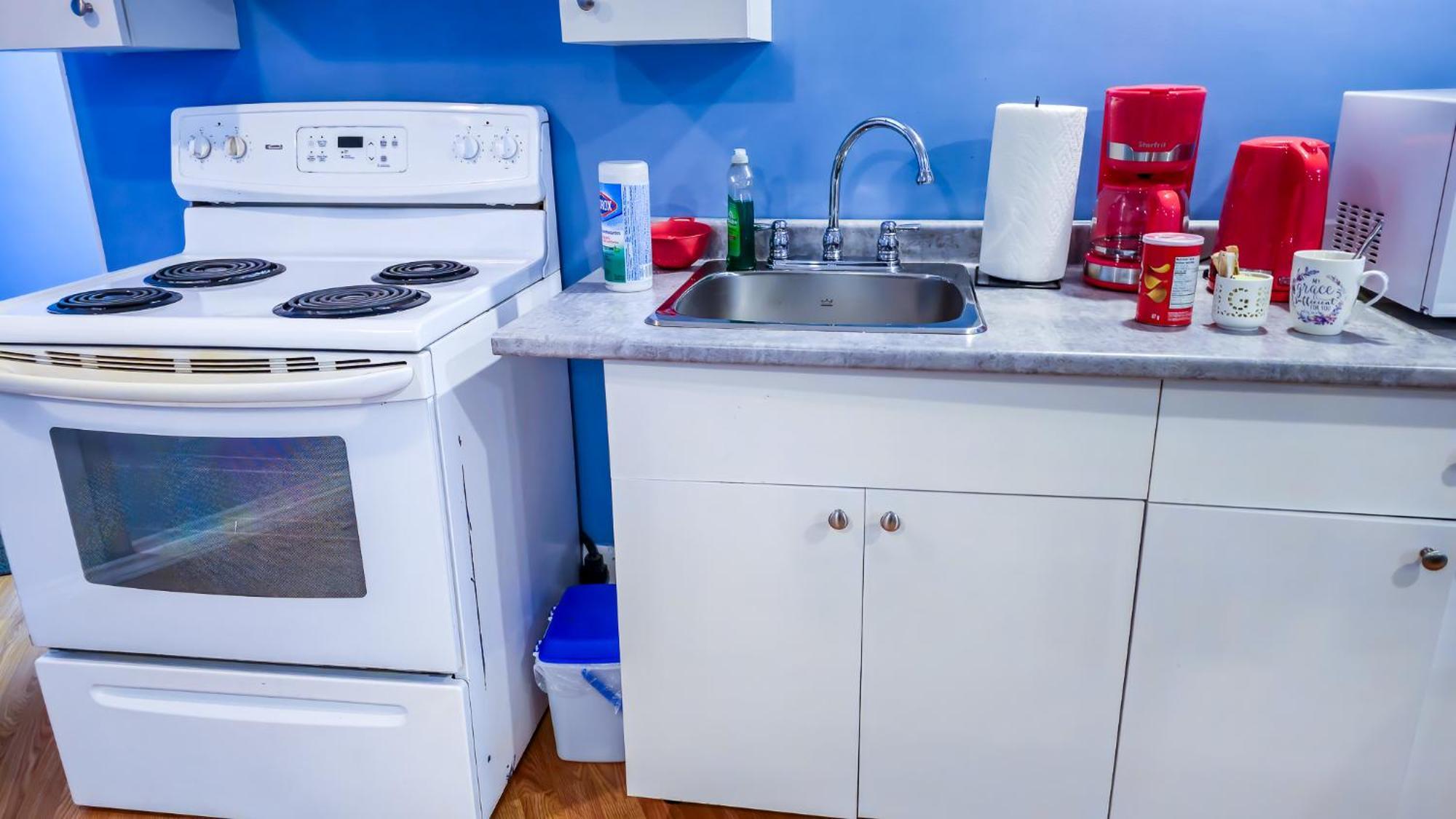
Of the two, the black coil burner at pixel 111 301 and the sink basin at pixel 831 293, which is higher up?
the black coil burner at pixel 111 301

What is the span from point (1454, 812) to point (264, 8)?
2475mm

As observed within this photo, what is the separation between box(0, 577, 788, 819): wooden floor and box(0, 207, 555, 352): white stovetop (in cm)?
86

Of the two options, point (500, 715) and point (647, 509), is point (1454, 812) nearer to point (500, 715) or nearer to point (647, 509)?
point (647, 509)

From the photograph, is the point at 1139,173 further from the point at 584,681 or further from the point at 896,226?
the point at 584,681

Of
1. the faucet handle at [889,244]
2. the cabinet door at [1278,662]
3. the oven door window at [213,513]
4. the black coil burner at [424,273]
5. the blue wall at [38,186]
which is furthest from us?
the blue wall at [38,186]

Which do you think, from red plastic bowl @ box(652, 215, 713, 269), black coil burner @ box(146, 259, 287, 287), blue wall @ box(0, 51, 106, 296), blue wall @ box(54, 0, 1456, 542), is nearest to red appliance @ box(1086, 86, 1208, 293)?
blue wall @ box(54, 0, 1456, 542)

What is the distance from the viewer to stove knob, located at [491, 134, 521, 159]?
177 centimetres

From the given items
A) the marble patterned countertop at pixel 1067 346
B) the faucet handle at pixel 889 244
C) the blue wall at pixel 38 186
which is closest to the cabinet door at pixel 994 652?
the marble patterned countertop at pixel 1067 346

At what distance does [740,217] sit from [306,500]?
0.86 m

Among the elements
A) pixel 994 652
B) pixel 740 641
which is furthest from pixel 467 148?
Result: pixel 994 652

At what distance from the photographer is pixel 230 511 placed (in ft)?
4.70

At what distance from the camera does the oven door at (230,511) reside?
134cm

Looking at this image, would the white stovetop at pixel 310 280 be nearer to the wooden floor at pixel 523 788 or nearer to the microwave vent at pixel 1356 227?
the wooden floor at pixel 523 788

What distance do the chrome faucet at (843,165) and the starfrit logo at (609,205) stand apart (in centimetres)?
41
